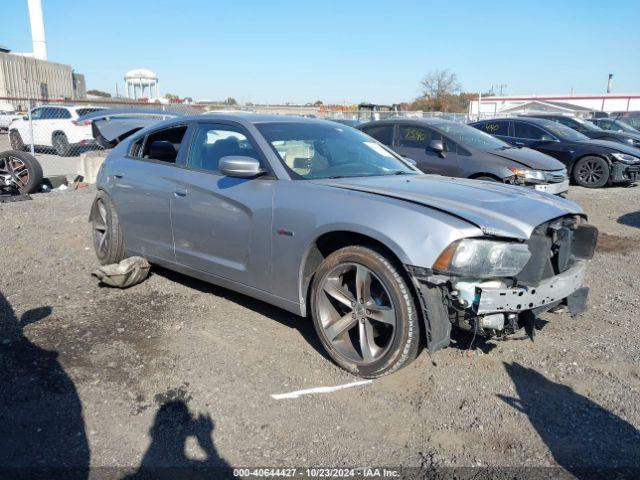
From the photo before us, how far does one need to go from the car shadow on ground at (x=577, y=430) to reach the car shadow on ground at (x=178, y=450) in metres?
1.68

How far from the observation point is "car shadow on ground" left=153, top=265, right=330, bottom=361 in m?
4.07

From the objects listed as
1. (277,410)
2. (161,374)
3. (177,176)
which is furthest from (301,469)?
(177,176)

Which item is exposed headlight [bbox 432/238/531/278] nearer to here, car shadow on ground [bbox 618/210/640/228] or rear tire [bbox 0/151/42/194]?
car shadow on ground [bbox 618/210/640/228]

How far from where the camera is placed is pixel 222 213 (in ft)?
13.4

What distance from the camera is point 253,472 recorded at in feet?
8.43

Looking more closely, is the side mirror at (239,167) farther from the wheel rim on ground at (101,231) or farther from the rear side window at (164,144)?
the wheel rim on ground at (101,231)

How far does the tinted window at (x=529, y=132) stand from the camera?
488 inches

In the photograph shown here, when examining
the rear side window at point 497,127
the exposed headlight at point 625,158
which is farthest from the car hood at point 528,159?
the rear side window at point 497,127

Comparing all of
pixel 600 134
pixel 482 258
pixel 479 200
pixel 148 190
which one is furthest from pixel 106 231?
pixel 600 134

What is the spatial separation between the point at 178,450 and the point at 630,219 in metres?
8.07

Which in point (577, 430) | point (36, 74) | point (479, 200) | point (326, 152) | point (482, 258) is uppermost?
point (36, 74)

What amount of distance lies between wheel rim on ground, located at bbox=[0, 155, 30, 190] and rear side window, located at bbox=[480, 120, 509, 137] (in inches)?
389

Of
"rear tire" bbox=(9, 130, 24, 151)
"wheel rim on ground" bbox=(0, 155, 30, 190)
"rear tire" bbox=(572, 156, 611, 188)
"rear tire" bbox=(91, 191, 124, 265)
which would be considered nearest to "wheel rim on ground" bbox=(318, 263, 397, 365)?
"rear tire" bbox=(91, 191, 124, 265)

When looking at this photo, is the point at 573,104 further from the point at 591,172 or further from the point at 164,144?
the point at 164,144
